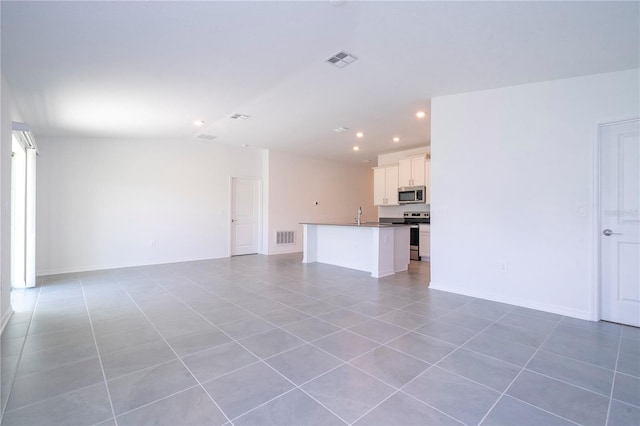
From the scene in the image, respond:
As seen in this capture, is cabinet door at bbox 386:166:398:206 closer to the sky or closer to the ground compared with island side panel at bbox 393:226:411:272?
closer to the sky

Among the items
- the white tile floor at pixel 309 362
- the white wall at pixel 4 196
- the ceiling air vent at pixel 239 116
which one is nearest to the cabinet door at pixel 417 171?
the white tile floor at pixel 309 362

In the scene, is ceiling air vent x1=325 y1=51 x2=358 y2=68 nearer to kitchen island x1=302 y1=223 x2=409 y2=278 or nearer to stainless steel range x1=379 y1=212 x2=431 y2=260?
kitchen island x1=302 y1=223 x2=409 y2=278

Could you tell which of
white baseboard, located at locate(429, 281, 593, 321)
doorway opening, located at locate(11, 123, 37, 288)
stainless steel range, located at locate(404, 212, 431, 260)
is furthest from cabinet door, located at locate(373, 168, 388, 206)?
doorway opening, located at locate(11, 123, 37, 288)

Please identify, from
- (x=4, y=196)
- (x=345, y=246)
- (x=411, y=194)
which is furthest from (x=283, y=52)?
(x=411, y=194)

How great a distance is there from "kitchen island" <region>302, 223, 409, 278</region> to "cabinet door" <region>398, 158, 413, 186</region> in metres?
1.89

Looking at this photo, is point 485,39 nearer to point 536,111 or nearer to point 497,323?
point 536,111

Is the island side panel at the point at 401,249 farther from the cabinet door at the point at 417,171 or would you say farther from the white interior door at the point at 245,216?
the white interior door at the point at 245,216

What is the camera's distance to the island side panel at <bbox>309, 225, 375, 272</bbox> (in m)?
5.69

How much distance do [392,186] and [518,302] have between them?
176 inches

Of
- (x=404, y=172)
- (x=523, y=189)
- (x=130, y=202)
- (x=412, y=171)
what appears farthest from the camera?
(x=404, y=172)

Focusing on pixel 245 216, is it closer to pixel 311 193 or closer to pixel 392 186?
pixel 311 193

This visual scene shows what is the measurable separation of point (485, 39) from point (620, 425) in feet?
9.25

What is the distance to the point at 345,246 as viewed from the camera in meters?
6.09

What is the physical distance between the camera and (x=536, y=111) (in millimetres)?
3504
